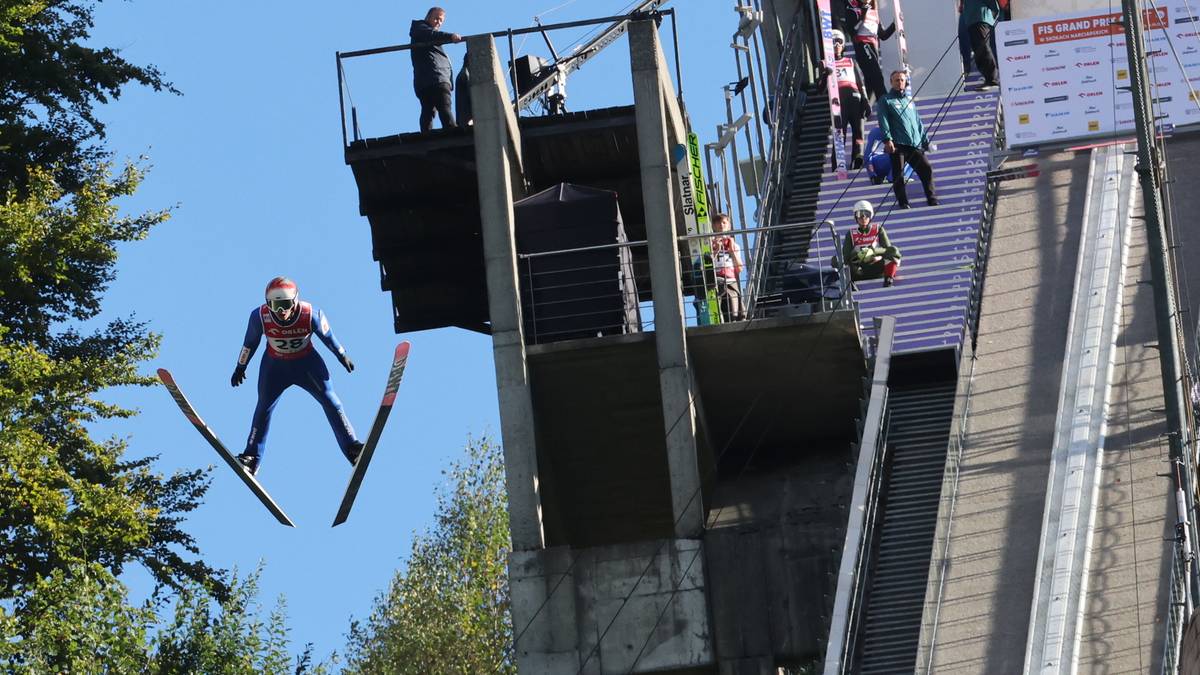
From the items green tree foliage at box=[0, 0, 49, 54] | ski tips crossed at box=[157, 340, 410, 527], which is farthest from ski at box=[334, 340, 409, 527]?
green tree foliage at box=[0, 0, 49, 54]

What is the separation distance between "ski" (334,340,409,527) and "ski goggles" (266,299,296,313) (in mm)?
1260

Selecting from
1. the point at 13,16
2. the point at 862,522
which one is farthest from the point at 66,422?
the point at 862,522

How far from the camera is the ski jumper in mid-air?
2839 cm

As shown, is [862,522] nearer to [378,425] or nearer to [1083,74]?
[378,425]

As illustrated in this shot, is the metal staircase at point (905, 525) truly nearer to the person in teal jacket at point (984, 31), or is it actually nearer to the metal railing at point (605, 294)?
the metal railing at point (605, 294)

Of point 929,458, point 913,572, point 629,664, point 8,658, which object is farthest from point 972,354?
point 8,658

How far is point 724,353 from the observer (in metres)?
31.4

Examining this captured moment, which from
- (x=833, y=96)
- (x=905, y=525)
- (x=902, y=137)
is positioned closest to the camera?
(x=905, y=525)

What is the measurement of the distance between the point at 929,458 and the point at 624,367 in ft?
13.9

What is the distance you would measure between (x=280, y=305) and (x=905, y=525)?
281 inches

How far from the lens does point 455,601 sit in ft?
163

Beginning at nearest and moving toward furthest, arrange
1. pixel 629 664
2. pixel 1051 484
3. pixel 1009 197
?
pixel 1051 484 < pixel 629 664 < pixel 1009 197

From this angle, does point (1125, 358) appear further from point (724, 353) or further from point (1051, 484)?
point (724, 353)

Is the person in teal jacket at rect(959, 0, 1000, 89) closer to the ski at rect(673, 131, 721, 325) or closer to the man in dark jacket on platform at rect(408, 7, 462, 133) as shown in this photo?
the ski at rect(673, 131, 721, 325)
